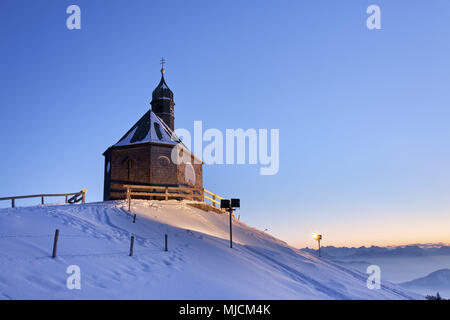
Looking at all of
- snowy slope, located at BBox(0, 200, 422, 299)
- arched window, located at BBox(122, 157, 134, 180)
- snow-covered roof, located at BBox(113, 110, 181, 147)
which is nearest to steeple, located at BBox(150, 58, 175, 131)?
snow-covered roof, located at BBox(113, 110, 181, 147)

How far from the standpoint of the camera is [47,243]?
13.2 m

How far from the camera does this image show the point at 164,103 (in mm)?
37531

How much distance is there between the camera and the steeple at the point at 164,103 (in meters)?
37.2

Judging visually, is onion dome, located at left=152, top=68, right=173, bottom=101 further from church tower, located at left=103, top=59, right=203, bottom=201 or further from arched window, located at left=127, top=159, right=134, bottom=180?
arched window, located at left=127, top=159, right=134, bottom=180

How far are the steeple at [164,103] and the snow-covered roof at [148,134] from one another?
5014 millimetres

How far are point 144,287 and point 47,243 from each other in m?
5.26

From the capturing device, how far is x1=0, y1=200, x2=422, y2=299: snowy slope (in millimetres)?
10117

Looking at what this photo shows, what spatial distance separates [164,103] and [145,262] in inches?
1048

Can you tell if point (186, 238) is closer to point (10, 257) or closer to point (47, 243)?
point (47, 243)

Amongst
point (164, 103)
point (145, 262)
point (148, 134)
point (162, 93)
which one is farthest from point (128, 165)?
point (145, 262)

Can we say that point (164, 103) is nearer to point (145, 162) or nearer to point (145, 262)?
point (145, 162)

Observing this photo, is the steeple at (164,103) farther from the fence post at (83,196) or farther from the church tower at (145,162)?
the fence post at (83,196)

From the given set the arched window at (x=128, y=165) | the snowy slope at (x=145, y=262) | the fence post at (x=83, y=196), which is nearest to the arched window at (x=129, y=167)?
the arched window at (x=128, y=165)
